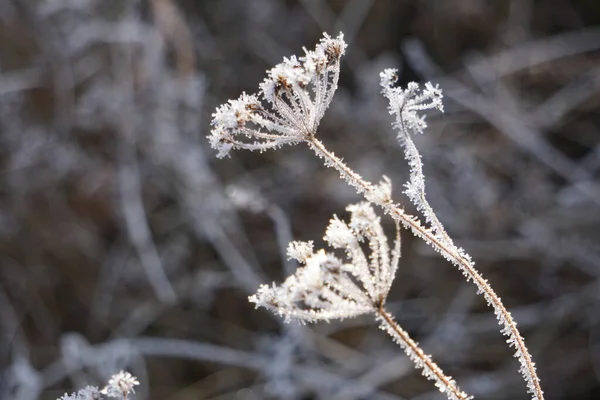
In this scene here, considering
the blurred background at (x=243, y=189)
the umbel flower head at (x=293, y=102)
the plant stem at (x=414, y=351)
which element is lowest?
the plant stem at (x=414, y=351)

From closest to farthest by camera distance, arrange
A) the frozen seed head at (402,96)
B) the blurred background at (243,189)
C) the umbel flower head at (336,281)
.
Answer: the umbel flower head at (336,281) < the frozen seed head at (402,96) < the blurred background at (243,189)

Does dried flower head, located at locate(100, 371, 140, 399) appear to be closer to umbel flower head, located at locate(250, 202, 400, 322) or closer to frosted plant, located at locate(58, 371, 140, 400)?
frosted plant, located at locate(58, 371, 140, 400)

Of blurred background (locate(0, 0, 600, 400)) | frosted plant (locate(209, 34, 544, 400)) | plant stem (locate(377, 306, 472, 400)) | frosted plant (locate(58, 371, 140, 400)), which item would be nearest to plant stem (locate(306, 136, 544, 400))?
frosted plant (locate(209, 34, 544, 400))

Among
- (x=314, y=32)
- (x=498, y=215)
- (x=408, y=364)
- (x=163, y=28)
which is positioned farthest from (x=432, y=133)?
(x=163, y=28)

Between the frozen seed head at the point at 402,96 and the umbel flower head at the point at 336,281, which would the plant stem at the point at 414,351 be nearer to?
the umbel flower head at the point at 336,281

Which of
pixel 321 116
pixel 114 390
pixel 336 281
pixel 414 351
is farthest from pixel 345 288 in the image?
pixel 114 390

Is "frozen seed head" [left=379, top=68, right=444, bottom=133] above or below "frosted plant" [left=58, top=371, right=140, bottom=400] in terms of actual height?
above

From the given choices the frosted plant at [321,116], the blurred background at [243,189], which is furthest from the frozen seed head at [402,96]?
the blurred background at [243,189]
